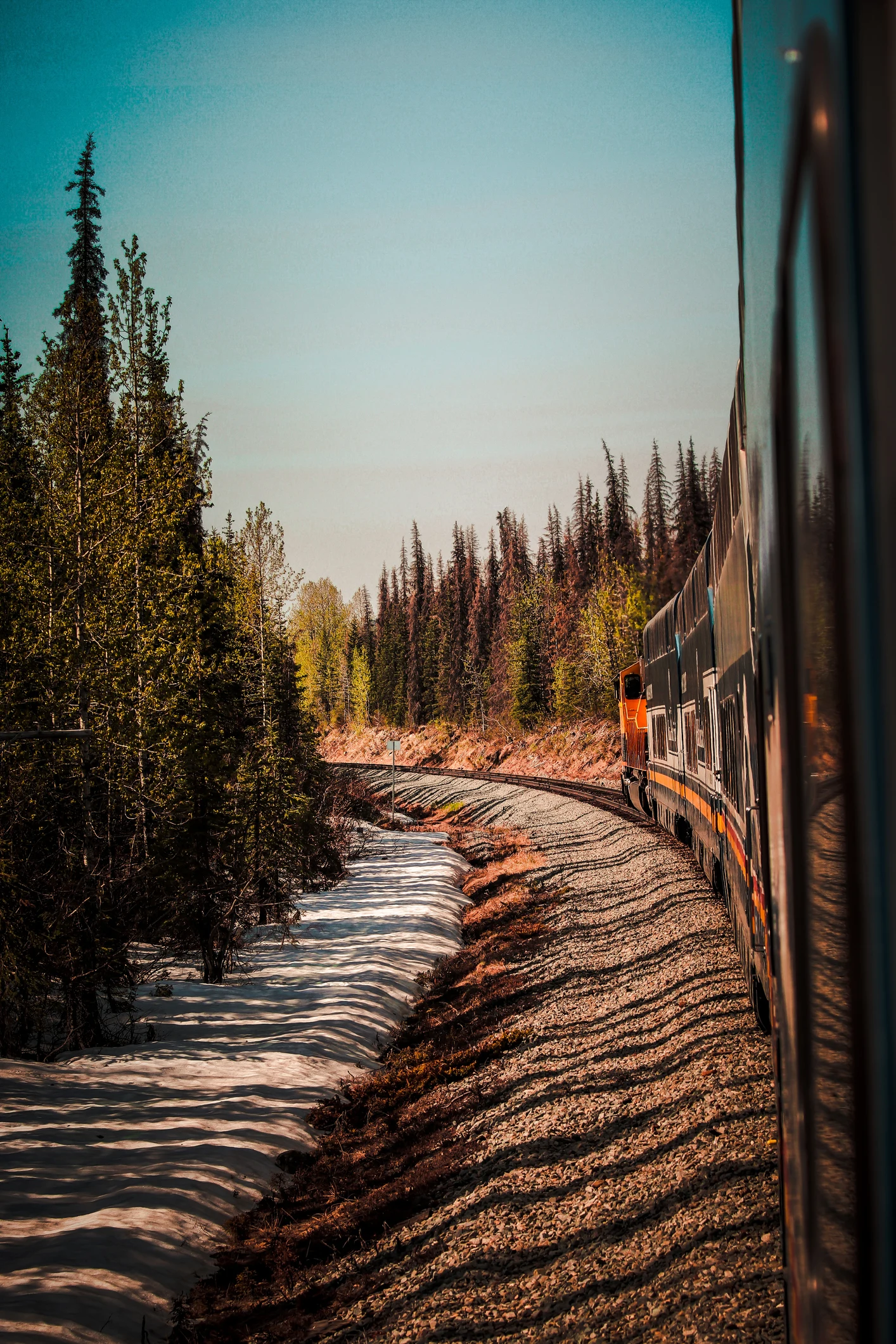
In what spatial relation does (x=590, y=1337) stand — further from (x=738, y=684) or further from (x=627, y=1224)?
(x=738, y=684)

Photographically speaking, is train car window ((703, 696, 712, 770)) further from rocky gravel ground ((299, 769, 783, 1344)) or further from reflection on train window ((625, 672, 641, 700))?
reflection on train window ((625, 672, 641, 700))

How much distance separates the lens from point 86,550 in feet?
37.1

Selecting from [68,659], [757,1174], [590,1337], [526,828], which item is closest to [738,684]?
[757,1174]

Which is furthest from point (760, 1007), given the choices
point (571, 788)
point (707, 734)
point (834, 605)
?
point (571, 788)

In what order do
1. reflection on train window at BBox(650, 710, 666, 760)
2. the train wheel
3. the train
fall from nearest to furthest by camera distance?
1. the train
2. the train wheel
3. reflection on train window at BBox(650, 710, 666, 760)

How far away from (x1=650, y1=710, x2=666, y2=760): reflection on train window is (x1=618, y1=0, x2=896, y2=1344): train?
15591 millimetres

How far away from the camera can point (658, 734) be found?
18125mm

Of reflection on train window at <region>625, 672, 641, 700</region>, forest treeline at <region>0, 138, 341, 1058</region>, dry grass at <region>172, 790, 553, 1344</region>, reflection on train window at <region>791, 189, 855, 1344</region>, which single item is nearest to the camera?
reflection on train window at <region>791, 189, 855, 1344</region>

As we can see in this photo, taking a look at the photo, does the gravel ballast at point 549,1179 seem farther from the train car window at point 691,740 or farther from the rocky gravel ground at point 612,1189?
the train car window at point 691,740

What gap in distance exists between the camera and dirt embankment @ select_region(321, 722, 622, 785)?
4797cm

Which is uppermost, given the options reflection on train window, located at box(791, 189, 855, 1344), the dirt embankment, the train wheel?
reflection on train window, located at box(791, 189, 855, 1344)

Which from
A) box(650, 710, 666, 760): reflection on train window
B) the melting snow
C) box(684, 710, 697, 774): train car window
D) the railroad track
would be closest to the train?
the melting snow

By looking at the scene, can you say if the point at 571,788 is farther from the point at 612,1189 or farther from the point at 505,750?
the point at 612,1189

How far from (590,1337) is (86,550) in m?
9.96
